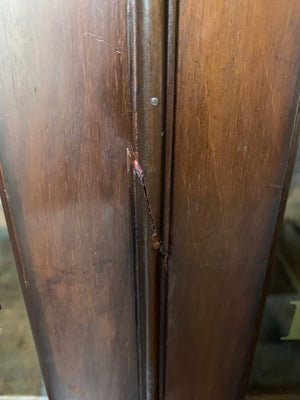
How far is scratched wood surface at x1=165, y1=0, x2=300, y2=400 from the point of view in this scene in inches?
14.5

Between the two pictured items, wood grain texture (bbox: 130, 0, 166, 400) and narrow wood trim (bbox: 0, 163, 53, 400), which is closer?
wood grain texture (bbox: 130, 0, 166, 400)

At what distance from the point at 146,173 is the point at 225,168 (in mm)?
120

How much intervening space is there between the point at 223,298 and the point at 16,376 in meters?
0.61

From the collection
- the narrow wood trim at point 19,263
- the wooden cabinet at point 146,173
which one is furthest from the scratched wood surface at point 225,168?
the narrow wood trim at point 19,263

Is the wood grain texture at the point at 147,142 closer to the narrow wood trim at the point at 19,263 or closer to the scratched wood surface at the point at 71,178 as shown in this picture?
the scratched wood surface at the point at 71,178

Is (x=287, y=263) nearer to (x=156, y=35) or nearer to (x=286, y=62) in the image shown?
(x=286, y=62)

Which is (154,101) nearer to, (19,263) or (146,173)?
(146,173)

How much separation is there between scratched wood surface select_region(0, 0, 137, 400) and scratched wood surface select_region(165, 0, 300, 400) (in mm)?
86

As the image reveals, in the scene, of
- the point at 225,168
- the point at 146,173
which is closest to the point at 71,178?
the point at 146,173

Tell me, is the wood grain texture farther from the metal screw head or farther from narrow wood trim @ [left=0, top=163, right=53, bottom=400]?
narrow wood trim @ [left=0, top=163, right=53, bottom=400]

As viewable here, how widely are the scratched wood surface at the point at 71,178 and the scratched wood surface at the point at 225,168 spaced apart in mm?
86

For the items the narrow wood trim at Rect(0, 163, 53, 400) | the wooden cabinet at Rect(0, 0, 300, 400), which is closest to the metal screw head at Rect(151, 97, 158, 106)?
the wooden cabinet at Rect(0, 0, 300, 400)

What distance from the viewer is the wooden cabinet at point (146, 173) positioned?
0.37 m

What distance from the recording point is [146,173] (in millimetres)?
426
